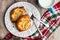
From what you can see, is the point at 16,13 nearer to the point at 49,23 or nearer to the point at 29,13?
the point at 29,13

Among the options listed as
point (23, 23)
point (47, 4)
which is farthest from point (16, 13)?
point (47, 4)

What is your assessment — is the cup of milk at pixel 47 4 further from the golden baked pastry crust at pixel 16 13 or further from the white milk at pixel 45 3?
the golden baked pastry crust at pixel 16 13

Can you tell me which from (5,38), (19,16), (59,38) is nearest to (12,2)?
(19,16)

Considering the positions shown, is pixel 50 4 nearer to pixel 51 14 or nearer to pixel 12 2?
pixel 51 14

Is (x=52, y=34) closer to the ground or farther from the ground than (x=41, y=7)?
closer to the ground

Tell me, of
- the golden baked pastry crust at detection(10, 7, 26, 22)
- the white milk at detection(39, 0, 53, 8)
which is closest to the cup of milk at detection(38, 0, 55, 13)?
the white milk at detection(39, 0, 53, 8)

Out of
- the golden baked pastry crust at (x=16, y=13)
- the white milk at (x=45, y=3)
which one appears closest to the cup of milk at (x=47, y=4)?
the white milk at (x=45, y=3)
